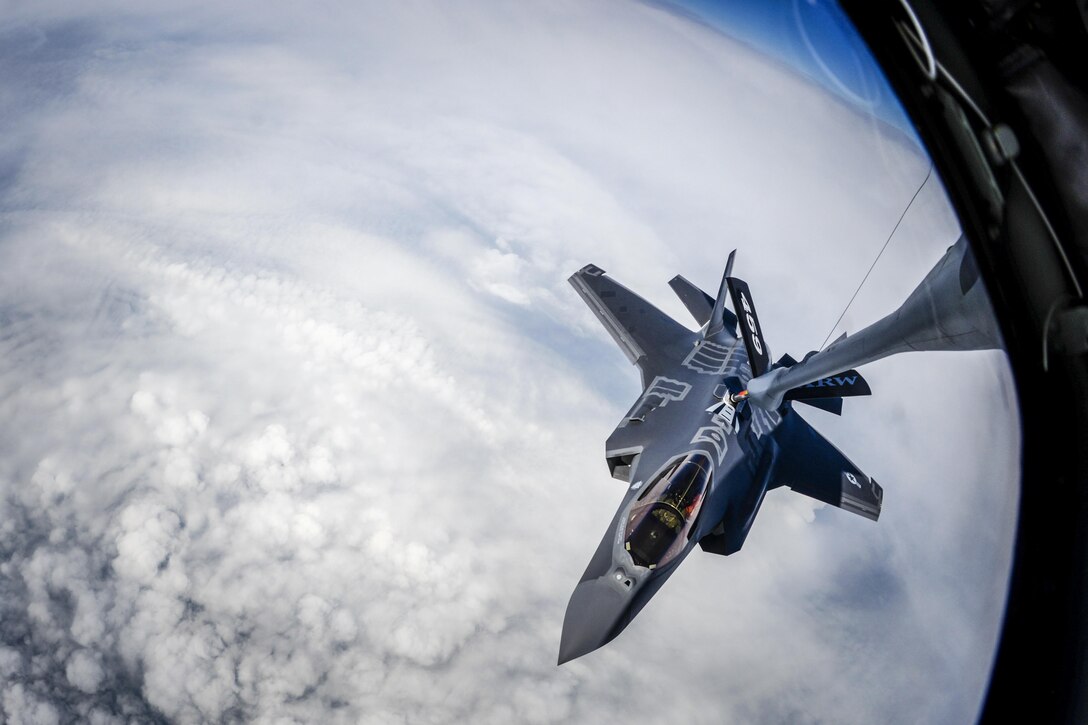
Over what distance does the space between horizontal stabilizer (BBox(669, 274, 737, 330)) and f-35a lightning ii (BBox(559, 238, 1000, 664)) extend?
0.11 feet

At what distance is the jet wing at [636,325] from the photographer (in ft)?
37.9

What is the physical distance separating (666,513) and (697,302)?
7.39 metres

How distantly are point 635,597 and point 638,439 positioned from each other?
3.21 meters

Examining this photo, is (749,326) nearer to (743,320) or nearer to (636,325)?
(743,320)

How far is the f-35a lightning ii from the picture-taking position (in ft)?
22.0

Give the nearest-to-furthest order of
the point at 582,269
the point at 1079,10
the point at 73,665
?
the point at 1079,10 → the point at 582,269 → the point at 73,665

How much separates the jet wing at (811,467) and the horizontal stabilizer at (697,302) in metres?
2.75

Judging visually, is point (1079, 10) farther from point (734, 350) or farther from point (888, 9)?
point (734, 350)

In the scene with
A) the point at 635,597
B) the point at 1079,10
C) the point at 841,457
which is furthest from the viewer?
the point at 841,457

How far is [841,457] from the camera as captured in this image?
10672mm

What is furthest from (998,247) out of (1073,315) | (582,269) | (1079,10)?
(582,269)

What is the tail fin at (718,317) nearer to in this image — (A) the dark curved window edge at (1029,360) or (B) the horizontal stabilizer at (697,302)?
(B) the horizontal stabilizer at (697,302)

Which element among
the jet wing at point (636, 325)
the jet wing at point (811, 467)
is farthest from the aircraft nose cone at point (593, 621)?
the jet wing at point (636, 325)

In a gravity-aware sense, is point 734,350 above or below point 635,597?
above
